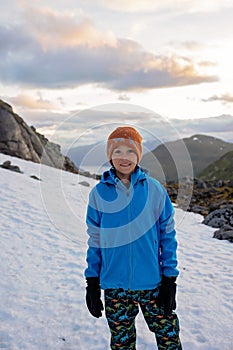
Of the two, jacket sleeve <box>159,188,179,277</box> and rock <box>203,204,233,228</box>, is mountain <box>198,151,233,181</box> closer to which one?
rock <box>203,204,233,228</box>

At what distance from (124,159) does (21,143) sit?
107 feet

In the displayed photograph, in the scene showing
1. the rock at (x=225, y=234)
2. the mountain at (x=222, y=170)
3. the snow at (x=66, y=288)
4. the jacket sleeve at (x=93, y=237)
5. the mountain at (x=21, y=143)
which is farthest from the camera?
the mountain at (x=222, y=170)

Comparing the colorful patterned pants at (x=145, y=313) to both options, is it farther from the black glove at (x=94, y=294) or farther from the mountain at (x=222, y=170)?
the mountain at (x=222, y=170)

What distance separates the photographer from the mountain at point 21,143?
110 feet

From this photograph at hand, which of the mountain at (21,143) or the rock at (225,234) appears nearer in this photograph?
the rock at (225,234)

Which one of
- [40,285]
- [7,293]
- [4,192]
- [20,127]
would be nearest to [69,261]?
[40,285]

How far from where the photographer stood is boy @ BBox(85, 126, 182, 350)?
3.45 meters

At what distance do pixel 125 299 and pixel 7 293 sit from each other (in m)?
3.42

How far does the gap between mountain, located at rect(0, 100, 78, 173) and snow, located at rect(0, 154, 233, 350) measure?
21.7 m

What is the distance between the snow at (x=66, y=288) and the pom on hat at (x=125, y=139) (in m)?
1.48

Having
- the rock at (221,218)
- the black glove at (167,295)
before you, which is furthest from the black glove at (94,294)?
the rock at (221,218)

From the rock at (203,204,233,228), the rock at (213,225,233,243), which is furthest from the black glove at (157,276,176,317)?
the rock at (203,204,233,228)

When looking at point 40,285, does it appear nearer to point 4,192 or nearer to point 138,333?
point 138,333

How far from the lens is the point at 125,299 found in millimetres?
3518
